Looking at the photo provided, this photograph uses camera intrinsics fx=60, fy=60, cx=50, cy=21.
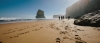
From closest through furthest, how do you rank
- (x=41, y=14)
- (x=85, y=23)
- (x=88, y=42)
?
(x=88, y=42) → (x=85, y=23) → (x=41, y=14)

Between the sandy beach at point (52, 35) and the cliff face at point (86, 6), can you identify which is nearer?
the sandy beach at point (52, 35)

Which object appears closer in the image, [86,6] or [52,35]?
[52,35]

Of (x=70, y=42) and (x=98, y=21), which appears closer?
(x=70, y=42)

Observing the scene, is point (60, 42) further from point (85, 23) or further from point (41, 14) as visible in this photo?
point (41, 14)

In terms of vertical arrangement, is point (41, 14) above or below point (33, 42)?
above

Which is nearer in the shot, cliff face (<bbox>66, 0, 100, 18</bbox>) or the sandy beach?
the sandy beach

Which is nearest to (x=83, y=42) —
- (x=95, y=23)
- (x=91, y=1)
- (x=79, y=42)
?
(x=79, y=42)

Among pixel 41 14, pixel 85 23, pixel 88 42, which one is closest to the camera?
pixel 88 42

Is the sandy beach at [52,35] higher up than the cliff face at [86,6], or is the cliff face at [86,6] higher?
the cliff face at [86,6]

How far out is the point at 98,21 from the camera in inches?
223

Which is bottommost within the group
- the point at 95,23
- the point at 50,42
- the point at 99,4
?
the point at 50,42

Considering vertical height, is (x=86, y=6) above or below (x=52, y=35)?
above

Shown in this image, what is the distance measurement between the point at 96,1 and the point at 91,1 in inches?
165

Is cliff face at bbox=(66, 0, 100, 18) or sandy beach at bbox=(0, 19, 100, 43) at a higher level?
cliff face at bbox=(66, 0, 100, 18)
